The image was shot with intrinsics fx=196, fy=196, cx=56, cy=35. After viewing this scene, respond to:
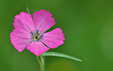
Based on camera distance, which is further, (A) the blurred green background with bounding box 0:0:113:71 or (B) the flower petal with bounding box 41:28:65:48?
(A) the blurred green background with bounding box 0:0:113:71

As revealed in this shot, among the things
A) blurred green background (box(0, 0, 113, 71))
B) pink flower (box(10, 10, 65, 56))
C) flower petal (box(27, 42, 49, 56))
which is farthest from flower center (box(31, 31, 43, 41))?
blurred green background (box(0, 0, 113, 71))

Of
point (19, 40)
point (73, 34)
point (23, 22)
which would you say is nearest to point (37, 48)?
point (19, 40)

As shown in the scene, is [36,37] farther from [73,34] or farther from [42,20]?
[73,34]

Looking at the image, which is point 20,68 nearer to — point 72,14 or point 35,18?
point 72,14

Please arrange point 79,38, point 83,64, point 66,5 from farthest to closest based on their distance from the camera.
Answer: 1. point 66,5
2. point 79,38
3. point 83,64

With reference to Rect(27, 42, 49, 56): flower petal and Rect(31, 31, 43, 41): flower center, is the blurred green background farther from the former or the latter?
Rect(27, 42, 49, 56): flower petal

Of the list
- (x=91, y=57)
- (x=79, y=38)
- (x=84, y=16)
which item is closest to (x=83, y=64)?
(x=91, y=57)
